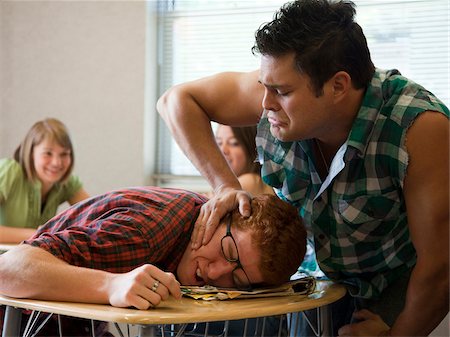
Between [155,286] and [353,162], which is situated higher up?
[353,162]

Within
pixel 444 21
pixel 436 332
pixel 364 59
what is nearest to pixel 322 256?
pixel 364 59

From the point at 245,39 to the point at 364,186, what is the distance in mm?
2693

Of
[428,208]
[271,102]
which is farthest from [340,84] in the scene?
[428,208]

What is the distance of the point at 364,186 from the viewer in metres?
1.52

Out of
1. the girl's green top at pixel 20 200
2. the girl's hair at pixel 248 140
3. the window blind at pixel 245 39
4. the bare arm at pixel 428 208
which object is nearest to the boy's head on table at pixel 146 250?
the bare arm at pixel 428 208

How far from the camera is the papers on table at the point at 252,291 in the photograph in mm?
1329

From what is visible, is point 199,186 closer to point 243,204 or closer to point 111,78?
point 111,78

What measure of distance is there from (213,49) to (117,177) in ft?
3.23

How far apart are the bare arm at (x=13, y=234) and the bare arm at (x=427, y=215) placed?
1960 mm

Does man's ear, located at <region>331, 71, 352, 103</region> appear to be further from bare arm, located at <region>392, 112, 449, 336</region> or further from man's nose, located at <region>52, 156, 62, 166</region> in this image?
man's nose, located at <region>52, 156, 62, 166</region>

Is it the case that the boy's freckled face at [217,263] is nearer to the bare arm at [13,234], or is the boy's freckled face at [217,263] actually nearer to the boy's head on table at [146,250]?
the boy's head on table at [146,250]

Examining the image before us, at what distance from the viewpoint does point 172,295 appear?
1.25 m

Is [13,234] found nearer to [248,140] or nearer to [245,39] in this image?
[248,140]

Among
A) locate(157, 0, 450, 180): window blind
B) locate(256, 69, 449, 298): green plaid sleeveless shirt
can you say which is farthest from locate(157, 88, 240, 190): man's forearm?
locate(157, 0, 450, 180): window blind
